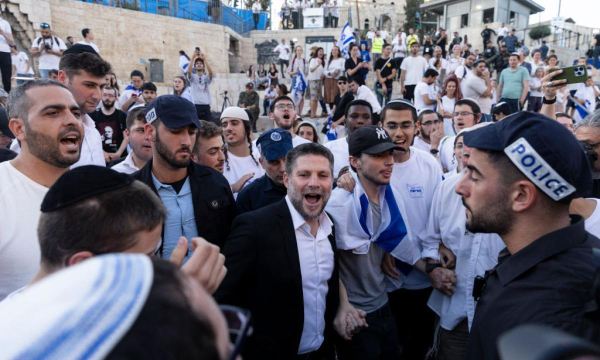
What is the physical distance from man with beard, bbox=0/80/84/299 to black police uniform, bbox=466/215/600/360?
6.93ft

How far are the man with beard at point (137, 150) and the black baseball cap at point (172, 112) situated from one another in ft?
2.59

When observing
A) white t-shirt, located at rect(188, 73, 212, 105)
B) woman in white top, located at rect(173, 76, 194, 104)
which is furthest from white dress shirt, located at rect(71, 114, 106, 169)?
white t-shirt, located at rect(188, 73, 212, 105)

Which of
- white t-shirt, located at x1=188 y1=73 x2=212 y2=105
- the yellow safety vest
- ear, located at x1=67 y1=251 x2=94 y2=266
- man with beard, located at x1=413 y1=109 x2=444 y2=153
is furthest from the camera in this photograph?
the yellow safety vest

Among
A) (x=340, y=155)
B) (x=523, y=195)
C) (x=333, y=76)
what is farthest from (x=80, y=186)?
(x=333, y=76)

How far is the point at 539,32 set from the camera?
95.4 feet

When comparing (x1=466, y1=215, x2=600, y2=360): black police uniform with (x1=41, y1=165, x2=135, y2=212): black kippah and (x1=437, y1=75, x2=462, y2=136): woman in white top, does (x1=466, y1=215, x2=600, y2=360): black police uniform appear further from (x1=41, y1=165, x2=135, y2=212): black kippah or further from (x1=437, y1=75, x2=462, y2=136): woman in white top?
(x1=437, y1=75, x2=462, y2=136): woman in white top

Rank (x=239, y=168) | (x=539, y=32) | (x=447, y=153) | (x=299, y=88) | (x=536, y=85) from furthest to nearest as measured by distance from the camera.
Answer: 1. (x=539, y=32)
2. (x=299, y=88)
3. (x=536, y=85)
4. (x=447, y=153)
5. (x=239, y=168)

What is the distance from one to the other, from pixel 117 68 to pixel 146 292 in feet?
74.4

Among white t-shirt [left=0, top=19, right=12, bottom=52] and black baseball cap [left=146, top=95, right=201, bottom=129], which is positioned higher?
white t-shirt [left=0, top=19, right=12, bottom=52]

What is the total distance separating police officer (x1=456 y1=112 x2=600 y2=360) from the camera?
1.40 m

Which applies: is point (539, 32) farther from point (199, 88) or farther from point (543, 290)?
point (543, 290)

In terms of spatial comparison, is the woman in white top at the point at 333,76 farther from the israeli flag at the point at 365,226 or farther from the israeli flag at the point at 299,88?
the israeli flag at the point at 365,226

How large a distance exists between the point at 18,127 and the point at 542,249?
9.22 feet

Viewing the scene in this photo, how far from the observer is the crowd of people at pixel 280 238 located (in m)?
0.70
